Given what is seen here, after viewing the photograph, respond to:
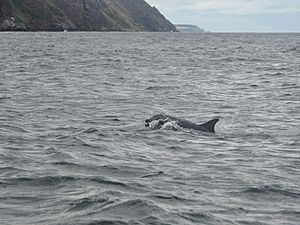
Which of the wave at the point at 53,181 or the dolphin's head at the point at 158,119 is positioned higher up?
the dolphin's head at the point at 158,119

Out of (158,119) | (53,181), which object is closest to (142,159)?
(53,181)

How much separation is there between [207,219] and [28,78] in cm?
3566

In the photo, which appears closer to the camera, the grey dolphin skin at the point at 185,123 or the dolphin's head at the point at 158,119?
the grey dolphin skin at the point at 185,123

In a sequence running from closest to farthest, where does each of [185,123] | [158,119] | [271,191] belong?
[271,191], [185,123], [158,119]

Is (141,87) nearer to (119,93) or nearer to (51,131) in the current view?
(119,93)

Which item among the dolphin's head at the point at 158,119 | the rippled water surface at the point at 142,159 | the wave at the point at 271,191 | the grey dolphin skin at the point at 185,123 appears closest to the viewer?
the rippled water surface at the point at 142,159

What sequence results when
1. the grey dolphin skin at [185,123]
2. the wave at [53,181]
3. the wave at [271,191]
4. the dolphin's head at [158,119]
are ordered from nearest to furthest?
the wave at [53,181] → the wave at [271,191] → the grey dolphin skin at [185,123] → the dolphin's head at [158,119]

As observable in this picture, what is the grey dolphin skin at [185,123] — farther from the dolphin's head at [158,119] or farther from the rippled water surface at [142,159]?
the rippled water surface at [142,159]

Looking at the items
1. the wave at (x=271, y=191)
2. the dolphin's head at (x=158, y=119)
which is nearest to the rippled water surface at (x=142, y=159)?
the wave at (x=271, y=191)

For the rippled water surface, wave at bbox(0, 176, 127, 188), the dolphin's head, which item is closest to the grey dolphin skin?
the dolphin's head

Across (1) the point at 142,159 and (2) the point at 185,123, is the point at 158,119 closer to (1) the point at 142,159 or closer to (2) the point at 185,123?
(2) the point at 185,123

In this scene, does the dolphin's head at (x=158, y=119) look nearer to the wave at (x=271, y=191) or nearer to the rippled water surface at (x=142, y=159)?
the rippled water surface at (x=142, y=159)

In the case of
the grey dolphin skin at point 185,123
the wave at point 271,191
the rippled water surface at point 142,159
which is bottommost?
the wave at point 271,191

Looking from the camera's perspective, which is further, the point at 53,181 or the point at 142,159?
the point at 142,159
